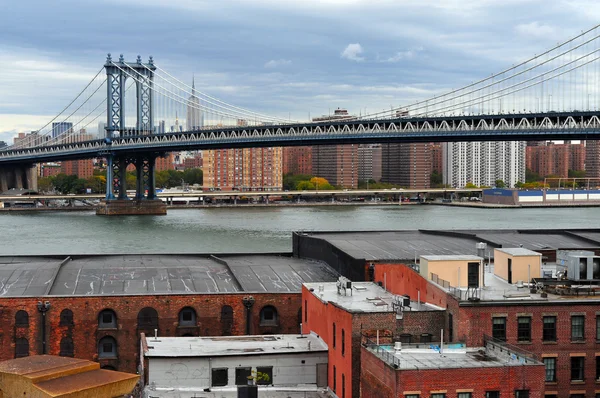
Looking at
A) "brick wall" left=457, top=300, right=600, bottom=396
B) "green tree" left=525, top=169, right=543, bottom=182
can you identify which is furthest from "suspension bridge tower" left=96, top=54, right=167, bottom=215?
"green tree" left=525, top=169, right=543, bottom=182

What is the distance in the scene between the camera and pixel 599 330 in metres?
13.6

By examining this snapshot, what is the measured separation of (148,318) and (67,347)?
5.34ft

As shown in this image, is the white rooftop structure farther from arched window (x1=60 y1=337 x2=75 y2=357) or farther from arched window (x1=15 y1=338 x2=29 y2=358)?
arched window (x1=15 y1=338 x2=29 y2=358)

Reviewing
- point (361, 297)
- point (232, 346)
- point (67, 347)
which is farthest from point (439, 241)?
point (67, 347)

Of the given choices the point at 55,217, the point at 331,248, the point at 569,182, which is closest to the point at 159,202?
the point at 55,217

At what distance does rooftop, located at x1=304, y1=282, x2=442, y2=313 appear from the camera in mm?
14570

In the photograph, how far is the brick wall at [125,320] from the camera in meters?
17.8

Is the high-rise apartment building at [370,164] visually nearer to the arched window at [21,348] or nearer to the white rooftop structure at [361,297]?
the white rooftop structure at [361,297]

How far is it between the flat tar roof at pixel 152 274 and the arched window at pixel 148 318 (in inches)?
26.6

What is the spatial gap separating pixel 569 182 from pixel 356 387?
137 meters

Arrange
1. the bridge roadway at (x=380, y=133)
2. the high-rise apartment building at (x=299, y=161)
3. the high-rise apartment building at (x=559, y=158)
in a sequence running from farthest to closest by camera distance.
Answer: the high-rise apartment building at (x=559, y=158) < the high-rise apartment building at (x=299, y=161) < the bridge roadway at (x=380, y=133)

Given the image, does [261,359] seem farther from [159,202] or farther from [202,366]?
[159,202]

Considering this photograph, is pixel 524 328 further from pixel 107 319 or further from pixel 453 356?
pixel 107 319

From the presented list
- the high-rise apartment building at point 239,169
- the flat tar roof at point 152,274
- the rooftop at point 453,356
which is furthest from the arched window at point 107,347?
the high-rise apartment building at point 239,169
